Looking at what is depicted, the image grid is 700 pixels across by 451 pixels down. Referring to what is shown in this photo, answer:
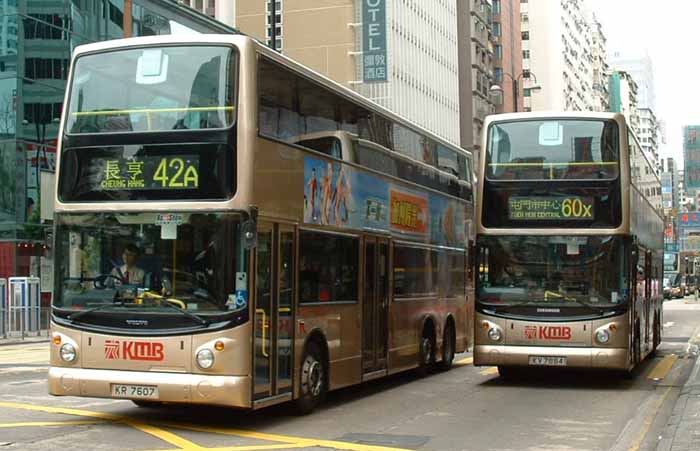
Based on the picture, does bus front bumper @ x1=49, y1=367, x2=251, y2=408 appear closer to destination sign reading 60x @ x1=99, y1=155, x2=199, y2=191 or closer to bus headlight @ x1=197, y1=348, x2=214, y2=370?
bus headlight @ x1=197, y1=348, x2=214, y2=370

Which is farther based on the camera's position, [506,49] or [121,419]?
[506,49]

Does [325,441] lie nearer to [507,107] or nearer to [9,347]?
[9,347]

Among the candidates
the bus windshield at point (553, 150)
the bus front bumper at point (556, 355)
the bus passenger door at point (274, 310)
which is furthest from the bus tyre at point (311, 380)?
the bus windshield at point (553, 150)

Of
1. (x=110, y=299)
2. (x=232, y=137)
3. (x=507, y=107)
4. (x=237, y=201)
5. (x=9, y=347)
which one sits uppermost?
(x=507, y=107)

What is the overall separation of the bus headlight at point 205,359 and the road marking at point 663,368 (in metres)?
10.4

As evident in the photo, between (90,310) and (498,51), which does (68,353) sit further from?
(498,51)

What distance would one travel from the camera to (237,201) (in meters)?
11.0

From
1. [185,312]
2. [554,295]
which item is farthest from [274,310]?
[554,295]

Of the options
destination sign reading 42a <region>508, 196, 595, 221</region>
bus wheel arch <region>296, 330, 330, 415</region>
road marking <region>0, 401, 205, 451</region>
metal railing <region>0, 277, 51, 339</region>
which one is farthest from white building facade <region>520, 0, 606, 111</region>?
road marking <region>0, 401, 205, 451</region>

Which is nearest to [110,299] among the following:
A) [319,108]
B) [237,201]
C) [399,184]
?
[237,201]

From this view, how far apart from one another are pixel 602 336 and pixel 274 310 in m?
6.44

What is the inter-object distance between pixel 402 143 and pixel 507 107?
3800 inches

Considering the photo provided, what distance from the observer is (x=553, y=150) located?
16.9 meters

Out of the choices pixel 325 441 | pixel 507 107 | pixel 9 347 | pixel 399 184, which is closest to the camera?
pixel 325 441
